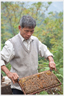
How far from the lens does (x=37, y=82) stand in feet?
6.22

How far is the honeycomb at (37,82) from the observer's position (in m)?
1.77

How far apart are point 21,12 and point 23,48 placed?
798cm

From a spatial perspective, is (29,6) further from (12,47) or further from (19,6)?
(12,47)

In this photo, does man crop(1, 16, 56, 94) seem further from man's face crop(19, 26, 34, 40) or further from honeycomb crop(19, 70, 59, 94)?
honeycomb crop(19, 70, 59, 94)

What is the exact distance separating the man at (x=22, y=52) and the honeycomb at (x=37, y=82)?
15cm

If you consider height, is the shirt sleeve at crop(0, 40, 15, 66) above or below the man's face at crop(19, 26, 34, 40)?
below

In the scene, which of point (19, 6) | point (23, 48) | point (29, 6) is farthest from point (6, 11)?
point (23, 48)

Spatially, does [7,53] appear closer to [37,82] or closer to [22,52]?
[22,52]

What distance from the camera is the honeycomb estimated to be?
1.77 metres

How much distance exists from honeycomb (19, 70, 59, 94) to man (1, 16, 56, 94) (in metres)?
0.15

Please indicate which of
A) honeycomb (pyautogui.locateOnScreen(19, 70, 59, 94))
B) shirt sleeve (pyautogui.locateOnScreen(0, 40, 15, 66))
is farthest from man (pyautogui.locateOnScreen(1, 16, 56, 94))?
honeycomb (pyautogui.locateOnScreen(19, 70, 59, 94))

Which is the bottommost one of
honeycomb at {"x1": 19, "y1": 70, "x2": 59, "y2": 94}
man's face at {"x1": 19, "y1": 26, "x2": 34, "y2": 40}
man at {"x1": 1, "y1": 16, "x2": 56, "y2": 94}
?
honeycomb at {"x1": 19, "y1": 70, "x2": 59, "y2": 94}

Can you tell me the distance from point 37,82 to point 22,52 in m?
0.56

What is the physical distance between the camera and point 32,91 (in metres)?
1.76
